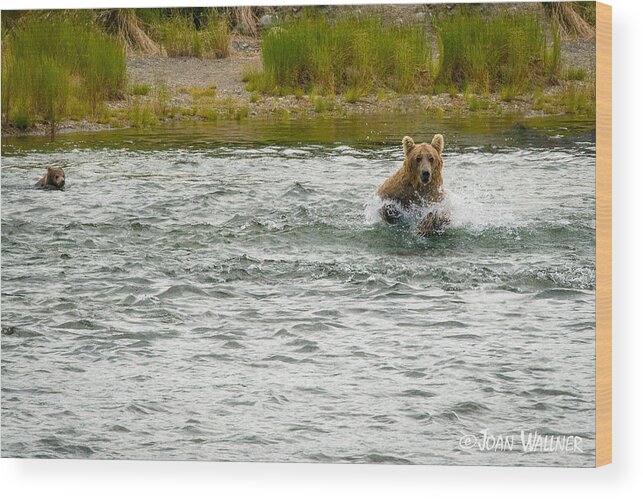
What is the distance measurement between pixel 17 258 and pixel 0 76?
4.03 feet

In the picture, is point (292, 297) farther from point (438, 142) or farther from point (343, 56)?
point (343, 56)

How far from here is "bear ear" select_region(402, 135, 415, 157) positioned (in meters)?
7.67

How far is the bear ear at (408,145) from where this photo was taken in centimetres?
767

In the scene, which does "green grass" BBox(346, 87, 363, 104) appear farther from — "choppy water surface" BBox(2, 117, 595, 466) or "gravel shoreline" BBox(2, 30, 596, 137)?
"choppy water surface" BBox(2, 117, 595, 466)

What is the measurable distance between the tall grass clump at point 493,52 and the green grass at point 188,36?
1.44 m

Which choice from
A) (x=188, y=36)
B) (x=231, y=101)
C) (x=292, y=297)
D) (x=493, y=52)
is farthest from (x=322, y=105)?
(x=292, y=297)

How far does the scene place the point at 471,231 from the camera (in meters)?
7.56

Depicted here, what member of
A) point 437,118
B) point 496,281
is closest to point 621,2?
point 437,118

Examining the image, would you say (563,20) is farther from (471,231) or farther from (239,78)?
(239,78)

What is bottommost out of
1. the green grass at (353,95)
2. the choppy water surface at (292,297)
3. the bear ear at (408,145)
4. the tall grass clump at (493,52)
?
the choppy water surface at (292,297)

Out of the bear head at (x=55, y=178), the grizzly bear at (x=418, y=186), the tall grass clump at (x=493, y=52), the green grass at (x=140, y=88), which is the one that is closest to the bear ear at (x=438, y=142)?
the grizzly bear at (x=418, y=186)

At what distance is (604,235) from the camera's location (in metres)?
7.11

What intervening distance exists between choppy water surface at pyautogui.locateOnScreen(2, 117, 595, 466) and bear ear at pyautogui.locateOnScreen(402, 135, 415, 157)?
0.30ft

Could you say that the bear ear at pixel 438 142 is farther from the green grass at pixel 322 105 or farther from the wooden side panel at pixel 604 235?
the wooden side panel at pixel 604 235
